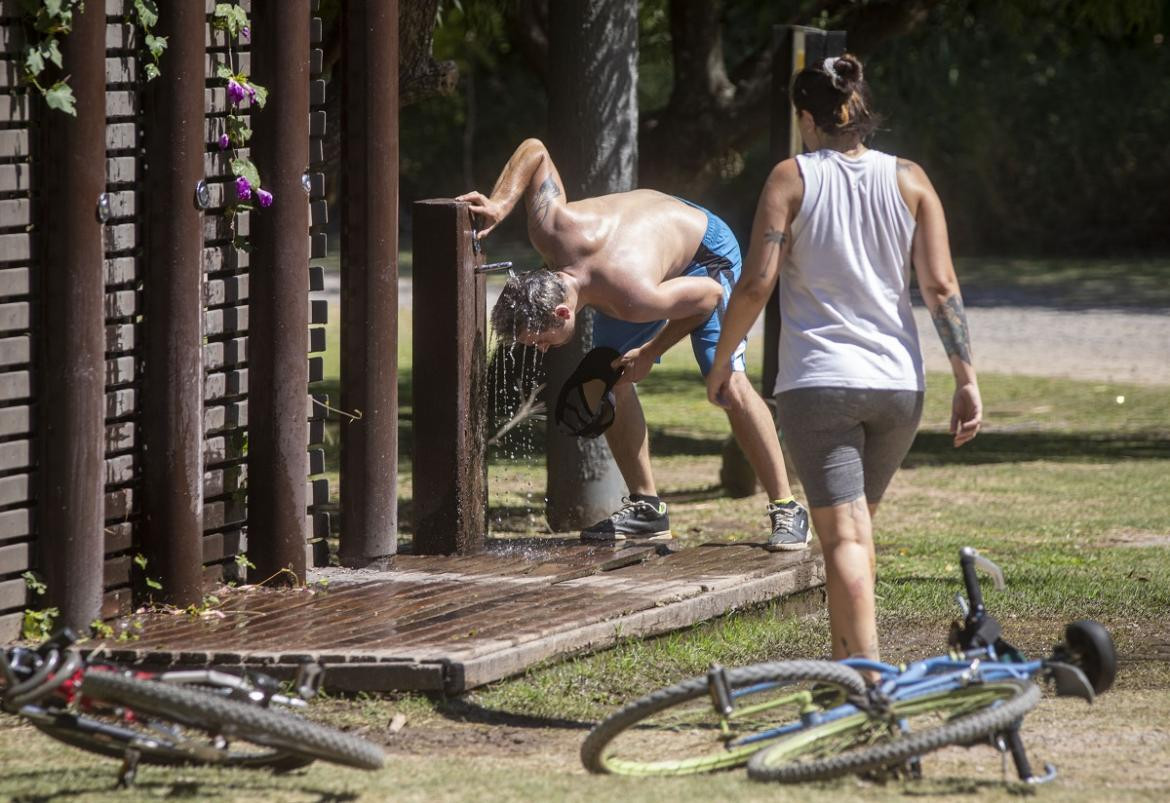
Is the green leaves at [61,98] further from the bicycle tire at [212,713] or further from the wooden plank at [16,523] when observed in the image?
the bicycle tire at [212,713]

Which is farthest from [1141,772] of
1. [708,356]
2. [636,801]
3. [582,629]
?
[708,356]

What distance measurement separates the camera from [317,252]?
6.84 metres

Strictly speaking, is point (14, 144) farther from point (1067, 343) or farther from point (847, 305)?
point (1067, 343)

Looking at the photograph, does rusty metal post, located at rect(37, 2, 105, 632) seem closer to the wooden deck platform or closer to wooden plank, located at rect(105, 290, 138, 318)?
wooden plank, located at rect(105, 290, 138, 318)

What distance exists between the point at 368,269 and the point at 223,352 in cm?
69

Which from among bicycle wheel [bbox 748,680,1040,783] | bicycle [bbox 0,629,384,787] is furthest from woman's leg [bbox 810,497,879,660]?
bicycle [bbox 0,629,384,787]

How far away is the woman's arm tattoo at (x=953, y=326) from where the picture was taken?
5.05m

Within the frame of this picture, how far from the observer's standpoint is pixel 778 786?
4398 mm

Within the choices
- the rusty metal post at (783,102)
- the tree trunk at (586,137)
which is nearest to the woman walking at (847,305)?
the tree trunk at (586,137)

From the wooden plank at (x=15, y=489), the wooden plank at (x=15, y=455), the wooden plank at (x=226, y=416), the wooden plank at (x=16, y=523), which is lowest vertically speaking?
the wooden plank at (x=16, y=523)

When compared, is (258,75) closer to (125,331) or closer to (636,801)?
(125,331)

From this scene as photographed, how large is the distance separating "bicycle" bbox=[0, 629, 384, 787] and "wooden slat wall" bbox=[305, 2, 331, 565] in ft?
7.48

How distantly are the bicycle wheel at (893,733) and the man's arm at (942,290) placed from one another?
808 millimetres

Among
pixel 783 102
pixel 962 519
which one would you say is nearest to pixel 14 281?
pixel 783 102
